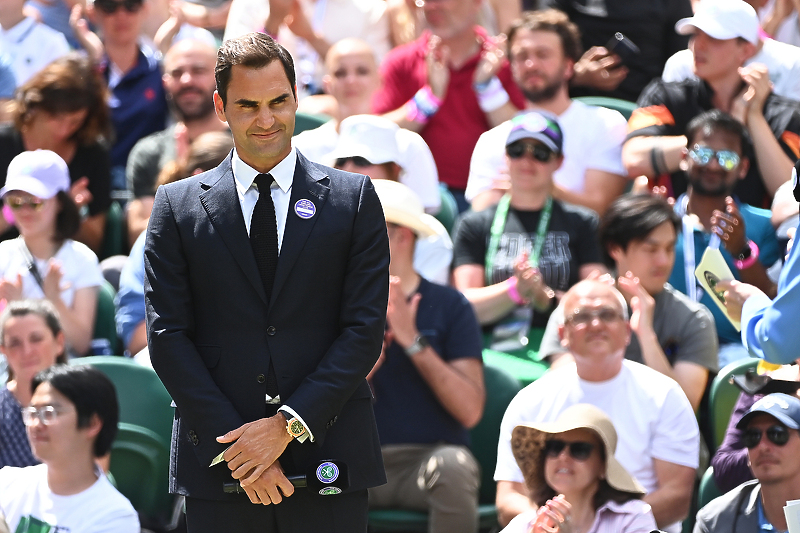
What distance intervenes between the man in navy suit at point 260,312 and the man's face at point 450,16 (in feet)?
14.2

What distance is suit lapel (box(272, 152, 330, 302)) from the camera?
106 inches

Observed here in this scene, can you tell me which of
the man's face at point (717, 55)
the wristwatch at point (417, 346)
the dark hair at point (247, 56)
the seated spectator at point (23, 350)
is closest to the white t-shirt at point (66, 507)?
the seated spectator at point (23, 350)

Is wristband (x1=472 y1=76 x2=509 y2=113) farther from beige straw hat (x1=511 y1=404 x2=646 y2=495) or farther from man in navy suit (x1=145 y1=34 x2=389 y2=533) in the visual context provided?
man in navy suit (x1=145 y1=34 x2=389 y2=533)

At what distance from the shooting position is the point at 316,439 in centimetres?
263

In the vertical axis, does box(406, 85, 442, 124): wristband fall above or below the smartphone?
below

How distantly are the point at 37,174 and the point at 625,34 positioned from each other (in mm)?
3832

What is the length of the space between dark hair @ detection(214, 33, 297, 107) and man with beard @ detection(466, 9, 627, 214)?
3.65m

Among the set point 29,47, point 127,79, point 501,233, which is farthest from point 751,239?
point 29,47

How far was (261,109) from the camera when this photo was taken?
2.67 meters

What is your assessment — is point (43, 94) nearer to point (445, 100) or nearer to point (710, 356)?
point (445, 100)

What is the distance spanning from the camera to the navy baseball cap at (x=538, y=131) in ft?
19.3

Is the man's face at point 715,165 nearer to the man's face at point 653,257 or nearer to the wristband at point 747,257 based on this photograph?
the wristband at point 747,257

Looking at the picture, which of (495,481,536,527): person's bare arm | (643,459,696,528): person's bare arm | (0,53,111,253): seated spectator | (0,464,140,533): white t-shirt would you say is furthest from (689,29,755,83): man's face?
(0,464,140,533): white t-shirt

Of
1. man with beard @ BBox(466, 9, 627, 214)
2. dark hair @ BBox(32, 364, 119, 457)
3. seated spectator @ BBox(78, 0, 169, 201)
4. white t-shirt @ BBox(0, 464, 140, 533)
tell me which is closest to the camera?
white t-shirt @ BBox(0, 464, 140, 533)
